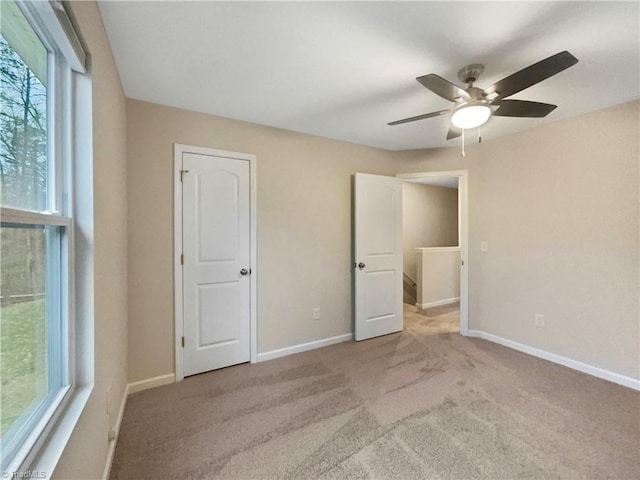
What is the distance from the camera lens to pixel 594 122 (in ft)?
7.70

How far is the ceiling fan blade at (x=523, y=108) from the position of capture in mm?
1686

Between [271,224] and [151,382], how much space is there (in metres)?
1.66

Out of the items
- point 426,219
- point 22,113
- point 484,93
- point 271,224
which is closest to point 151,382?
point 271,224

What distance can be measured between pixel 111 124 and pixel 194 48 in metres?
0.64

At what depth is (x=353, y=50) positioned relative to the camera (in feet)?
5.12

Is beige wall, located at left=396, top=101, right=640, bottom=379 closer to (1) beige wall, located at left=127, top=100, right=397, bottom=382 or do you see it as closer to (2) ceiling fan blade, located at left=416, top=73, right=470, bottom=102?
(1) beige wall, located at left=127, top=100, right=397, bottom=382

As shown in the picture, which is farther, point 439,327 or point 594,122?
point 439,327

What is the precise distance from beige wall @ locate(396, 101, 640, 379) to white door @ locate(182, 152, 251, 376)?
8.24 ft

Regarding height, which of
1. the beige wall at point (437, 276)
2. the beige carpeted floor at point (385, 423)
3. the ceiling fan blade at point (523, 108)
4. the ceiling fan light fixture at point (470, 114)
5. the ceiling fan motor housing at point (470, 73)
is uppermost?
the ceiling fan motor housing at point (470, 73)

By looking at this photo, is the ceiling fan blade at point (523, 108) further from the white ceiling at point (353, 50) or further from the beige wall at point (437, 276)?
the beige wall at point (437, 276)

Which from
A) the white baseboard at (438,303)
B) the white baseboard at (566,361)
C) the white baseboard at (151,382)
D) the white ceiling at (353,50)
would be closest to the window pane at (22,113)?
the white ceiling at (353,50)

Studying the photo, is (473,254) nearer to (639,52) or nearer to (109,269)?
(639,52)

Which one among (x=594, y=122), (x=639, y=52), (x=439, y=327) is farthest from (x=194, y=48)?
(x=439, y=327)

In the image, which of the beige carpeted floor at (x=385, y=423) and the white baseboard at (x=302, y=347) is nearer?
the beige carpeted floor at (x=385, y=423)
